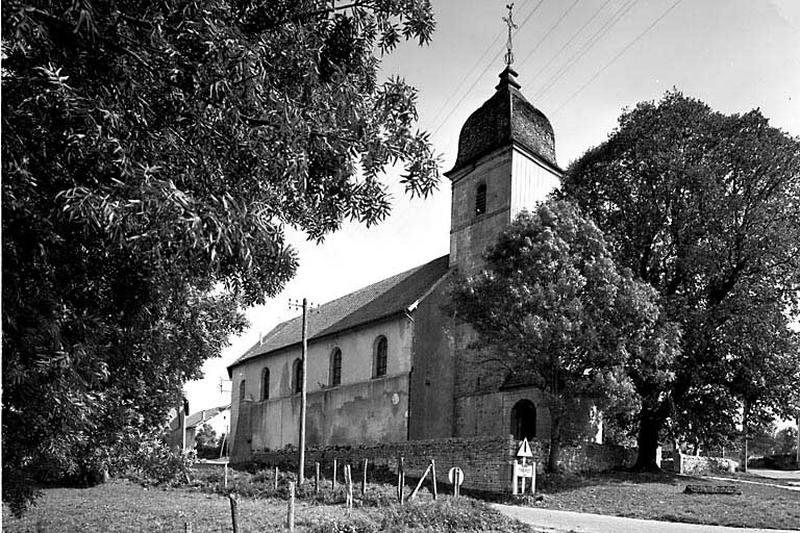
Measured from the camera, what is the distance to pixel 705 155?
84.8 feet

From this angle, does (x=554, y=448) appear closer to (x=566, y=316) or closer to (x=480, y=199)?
(x=566, y=316)

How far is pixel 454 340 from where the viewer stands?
32.4m

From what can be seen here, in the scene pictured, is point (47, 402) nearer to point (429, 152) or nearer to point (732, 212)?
point (429, 152)

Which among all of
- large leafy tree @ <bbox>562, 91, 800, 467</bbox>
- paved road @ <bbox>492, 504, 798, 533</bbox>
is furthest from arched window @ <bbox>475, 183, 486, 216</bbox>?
paved road @ <bbox>492, 504, 798, 533</bbox>

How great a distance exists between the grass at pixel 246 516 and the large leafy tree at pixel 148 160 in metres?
6.08

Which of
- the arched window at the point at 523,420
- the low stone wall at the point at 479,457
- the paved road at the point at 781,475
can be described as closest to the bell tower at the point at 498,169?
the arched window at the point at 523,420

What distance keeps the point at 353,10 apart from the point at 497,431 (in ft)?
78.4

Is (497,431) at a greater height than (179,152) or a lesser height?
lesser

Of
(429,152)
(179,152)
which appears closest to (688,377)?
(429,152)

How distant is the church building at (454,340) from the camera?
99.3ft

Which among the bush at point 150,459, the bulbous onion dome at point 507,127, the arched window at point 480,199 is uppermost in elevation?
the bulbous onion dome at point 507,127

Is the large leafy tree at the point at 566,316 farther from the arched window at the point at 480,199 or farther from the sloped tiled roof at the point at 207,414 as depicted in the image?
the sloped tiled roof at the point at 207,414

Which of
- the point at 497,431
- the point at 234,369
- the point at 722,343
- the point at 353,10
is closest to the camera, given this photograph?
the point at 353,10

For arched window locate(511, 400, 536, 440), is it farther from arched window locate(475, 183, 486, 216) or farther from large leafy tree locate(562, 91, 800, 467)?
arched window locate(475, 183, 486, 216)
